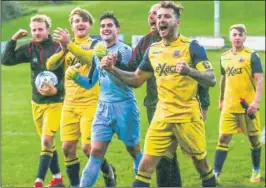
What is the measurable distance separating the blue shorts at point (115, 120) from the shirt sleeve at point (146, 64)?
118 cm

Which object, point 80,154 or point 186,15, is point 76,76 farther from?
point 186,15

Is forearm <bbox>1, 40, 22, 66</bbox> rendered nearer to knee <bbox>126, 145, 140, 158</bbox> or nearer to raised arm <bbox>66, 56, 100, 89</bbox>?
raised arm <bbox>66, 56, 100, 89</bbox>

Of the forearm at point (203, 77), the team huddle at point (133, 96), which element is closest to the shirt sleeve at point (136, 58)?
the team huddle at point (133, 96)

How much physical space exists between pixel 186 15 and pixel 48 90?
64.4 meters

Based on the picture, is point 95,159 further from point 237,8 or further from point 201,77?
point 237,8

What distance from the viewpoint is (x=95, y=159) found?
10.2 m

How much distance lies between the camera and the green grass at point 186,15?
2508 inches

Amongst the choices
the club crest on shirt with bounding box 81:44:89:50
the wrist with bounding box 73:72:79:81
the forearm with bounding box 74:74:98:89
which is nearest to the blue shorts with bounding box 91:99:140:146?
the forearm with bounding box 74:74:98:89

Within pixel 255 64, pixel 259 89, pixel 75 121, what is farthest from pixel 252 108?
pixel 75 121

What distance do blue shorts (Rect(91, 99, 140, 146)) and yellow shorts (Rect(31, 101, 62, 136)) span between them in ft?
4.25

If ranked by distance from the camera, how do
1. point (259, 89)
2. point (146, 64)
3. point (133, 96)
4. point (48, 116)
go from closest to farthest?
point (146, 64) < point (133, 96) < point (48, 116) < point (259, 89)

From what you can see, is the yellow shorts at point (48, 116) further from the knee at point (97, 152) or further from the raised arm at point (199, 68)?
the raised arm at point (199, 68)

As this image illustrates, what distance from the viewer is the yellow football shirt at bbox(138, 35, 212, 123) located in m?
8.94

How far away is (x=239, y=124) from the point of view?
12680 mm
